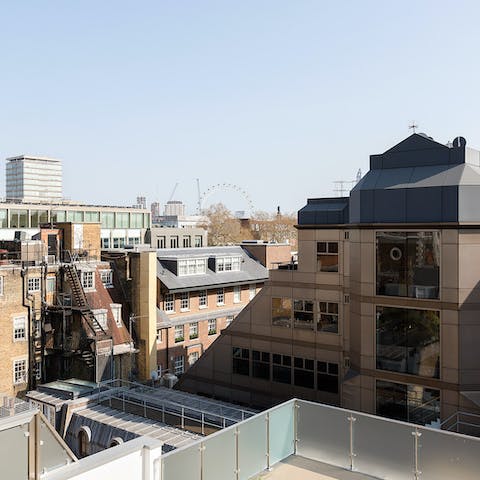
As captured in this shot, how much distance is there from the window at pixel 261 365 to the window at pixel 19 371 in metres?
19.9

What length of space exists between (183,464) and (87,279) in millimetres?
36102

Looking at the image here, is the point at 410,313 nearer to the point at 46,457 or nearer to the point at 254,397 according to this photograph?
the point at 254,397

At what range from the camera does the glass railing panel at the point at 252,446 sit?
1023 centimetres

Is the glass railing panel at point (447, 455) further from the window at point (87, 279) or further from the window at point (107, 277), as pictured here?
the window at point (107, 277)

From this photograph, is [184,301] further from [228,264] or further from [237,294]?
[237,294]

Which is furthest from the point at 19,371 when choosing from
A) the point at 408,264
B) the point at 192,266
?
the point at 408,264

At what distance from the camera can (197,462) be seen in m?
9.34

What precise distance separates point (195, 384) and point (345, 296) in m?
11.2

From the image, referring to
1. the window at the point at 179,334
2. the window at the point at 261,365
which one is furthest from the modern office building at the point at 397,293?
the window at the point at 179,334

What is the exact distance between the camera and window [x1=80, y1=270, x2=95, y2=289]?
4306 centimetres

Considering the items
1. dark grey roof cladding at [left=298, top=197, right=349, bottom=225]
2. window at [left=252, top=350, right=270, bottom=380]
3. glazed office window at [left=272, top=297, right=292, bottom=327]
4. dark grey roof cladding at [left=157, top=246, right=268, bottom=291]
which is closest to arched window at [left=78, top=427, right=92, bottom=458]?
window at [left=252, top=350, right=270, bottom=380]

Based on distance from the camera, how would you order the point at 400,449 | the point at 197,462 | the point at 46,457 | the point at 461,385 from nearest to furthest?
the point at 46,457
the point at 197,462
the point at 400,449
the point at 461,385

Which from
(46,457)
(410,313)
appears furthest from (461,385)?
(46,457)

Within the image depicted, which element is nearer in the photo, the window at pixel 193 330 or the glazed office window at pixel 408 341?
the glazed office window at pixel 408 341
